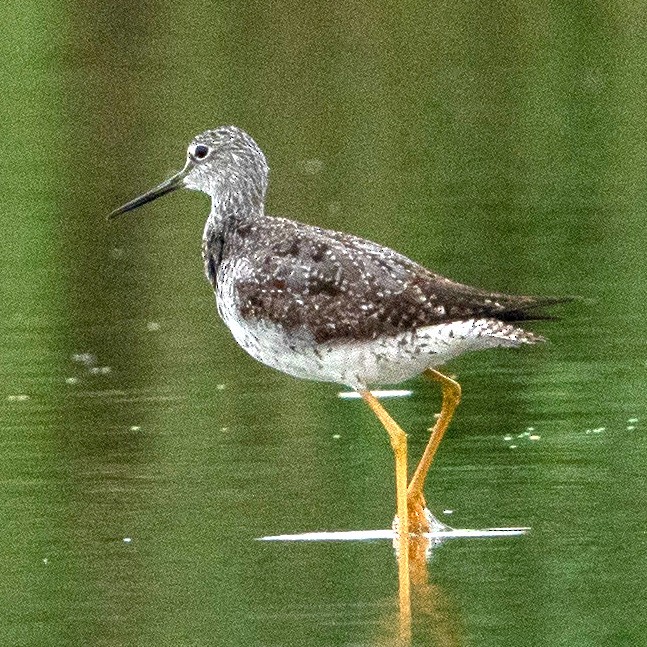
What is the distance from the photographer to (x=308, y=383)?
39.6ft

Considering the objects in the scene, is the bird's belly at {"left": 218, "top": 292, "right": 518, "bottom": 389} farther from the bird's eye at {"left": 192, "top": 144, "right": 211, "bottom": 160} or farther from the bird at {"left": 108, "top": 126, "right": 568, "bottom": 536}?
the bird's eye at {"left": 192, "top": 144, "right": 211, "bottom": 160}

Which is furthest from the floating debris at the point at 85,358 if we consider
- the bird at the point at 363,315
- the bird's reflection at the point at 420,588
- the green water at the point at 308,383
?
the bird's reflection at the point at 420,588

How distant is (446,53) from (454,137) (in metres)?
5.30

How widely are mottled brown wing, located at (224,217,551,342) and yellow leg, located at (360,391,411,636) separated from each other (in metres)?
0.41

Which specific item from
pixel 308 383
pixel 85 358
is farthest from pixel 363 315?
pixel 85 358

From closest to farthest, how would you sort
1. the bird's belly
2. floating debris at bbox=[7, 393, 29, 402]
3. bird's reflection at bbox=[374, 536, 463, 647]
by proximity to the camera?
1. bird's reflection at bbox=[374, 536, 463, 647]
2. the bird's belly
3. floating debris at bbox=[7, 393, 29, 402]

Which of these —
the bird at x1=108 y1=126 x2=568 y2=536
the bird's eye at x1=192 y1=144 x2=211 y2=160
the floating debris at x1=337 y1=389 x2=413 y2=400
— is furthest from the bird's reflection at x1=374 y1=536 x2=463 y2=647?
the bird's eye at x1=192 y1=144 x2=211 y2=160

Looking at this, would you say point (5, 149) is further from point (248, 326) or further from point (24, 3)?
point (248, 326)

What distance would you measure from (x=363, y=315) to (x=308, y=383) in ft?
9.27

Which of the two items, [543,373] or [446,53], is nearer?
[543,373]

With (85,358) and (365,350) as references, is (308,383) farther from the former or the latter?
(365,350)

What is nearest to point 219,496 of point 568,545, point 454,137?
point 568,545

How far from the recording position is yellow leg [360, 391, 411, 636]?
26.1 ft

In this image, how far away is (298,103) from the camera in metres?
24.6
